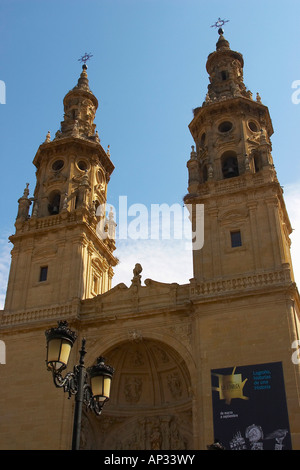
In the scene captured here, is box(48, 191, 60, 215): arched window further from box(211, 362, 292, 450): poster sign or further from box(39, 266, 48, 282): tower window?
box(211, 362, 292, 450): poster sign

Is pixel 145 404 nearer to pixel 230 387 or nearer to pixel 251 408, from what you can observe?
pixel 230 387

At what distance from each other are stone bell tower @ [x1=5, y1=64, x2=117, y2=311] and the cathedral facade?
87 millimetres

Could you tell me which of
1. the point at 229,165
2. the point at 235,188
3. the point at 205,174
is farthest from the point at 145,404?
the point at 229,165

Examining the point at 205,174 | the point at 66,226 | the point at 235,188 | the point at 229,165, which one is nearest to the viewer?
the point at 235,188

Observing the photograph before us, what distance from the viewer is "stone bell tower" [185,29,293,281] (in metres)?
26.0

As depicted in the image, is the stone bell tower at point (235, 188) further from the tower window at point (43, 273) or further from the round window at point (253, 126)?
the tower window at point (43, 273)

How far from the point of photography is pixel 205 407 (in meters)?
22.1

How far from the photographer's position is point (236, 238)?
2709cm

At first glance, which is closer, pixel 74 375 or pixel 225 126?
pixel 74 375

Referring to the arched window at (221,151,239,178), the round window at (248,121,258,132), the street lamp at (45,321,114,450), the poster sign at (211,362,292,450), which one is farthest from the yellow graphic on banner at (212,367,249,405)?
the round window at (248,121,258,132)

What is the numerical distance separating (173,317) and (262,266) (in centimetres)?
499

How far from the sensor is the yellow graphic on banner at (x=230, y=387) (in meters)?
21.7

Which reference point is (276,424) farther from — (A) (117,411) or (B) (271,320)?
(A) (117,411)

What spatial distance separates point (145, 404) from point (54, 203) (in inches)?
561
